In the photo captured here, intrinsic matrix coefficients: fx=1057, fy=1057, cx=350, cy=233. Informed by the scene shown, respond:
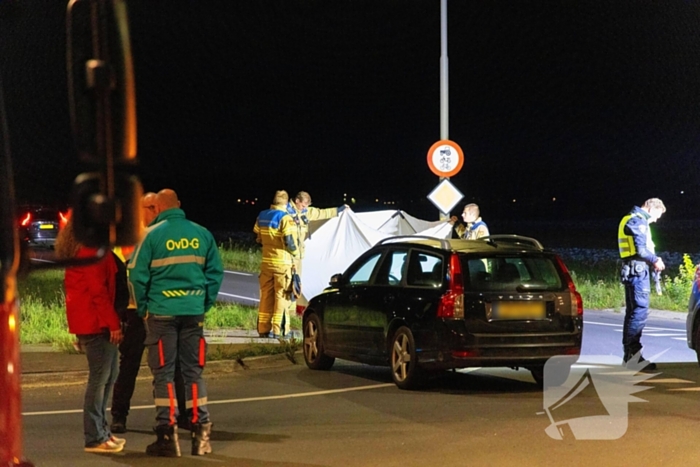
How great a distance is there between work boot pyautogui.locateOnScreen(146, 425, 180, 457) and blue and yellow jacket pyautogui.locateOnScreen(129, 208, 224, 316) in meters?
0.84

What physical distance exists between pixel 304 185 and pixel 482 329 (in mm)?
114288

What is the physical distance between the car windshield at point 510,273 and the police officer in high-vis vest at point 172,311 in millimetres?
3460

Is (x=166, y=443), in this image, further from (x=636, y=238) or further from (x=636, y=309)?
(x=636, y=238)

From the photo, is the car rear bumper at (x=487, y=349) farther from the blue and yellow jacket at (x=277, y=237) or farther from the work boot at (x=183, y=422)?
the blue and yellow jacket at (x=277, y=237)

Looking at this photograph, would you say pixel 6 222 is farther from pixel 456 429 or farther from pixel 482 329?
pixel 482 329

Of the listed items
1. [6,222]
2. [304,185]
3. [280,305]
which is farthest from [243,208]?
[6,222]

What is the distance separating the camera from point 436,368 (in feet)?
33.7

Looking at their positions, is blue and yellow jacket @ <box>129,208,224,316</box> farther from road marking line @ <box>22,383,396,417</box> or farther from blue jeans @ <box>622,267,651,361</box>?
blue jeans @ <box>622,267,651,361</box>

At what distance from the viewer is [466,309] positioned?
10.3 meters

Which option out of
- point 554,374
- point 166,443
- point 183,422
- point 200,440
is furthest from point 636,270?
point 166,443

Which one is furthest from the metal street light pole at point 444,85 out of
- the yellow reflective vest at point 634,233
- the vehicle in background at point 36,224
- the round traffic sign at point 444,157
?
the vehicle in background at point 36,224

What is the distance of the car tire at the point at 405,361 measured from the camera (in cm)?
1043

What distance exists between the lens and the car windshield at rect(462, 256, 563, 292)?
34.5 ft

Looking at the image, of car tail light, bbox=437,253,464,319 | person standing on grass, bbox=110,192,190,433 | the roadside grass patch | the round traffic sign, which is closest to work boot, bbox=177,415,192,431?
person standing on grass, bbox=110,192,190,433
